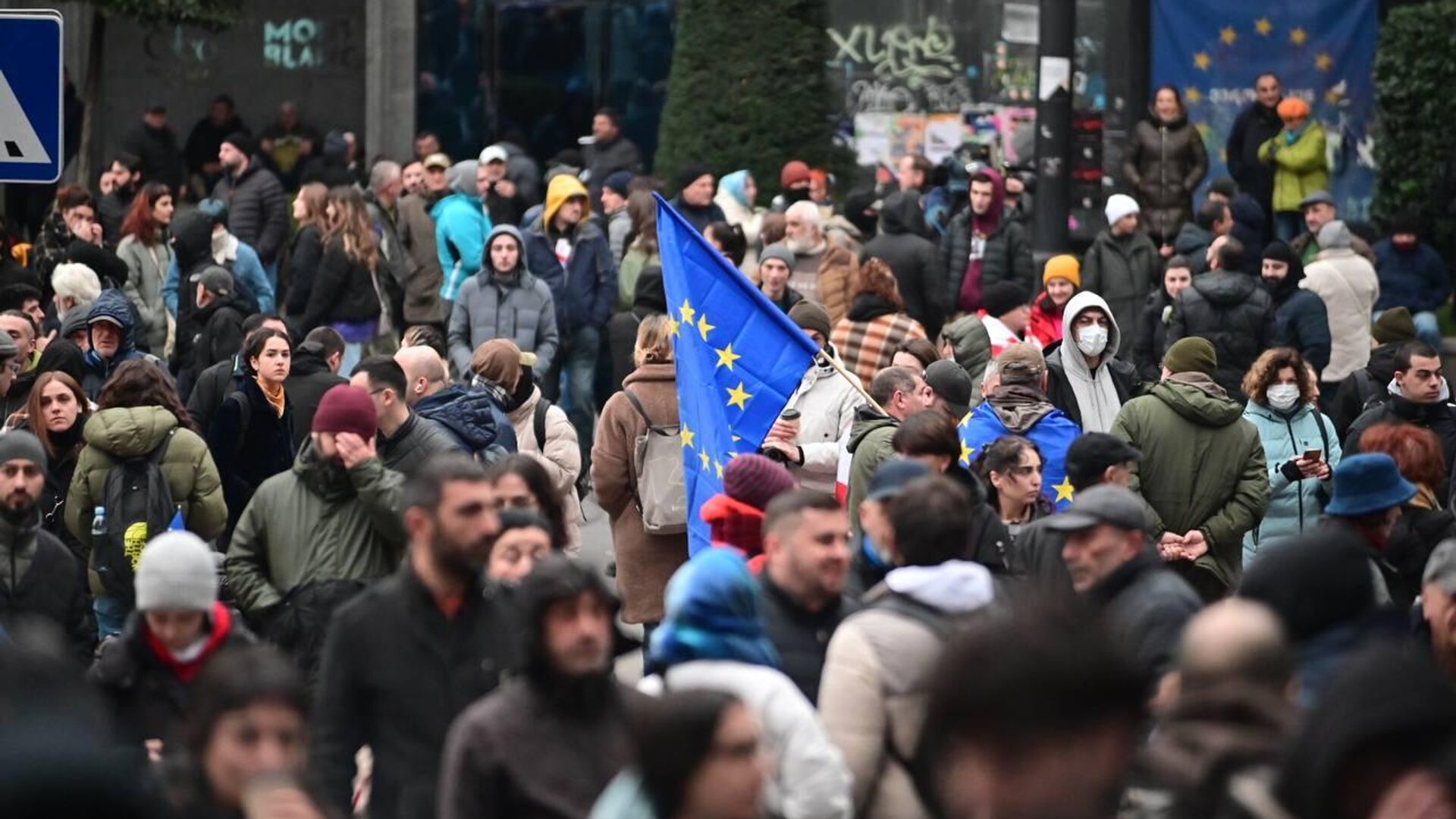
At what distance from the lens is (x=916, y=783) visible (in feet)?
19.8

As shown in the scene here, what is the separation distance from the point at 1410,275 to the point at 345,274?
7.27 meters

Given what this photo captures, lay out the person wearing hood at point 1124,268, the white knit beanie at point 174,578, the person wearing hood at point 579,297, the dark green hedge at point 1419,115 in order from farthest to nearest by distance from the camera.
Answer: the dark green hedge at point 1419,115
the person wearing hood at point 1124,268
the person wearing hood at point 579,297
the white knit beanie at point 174,578

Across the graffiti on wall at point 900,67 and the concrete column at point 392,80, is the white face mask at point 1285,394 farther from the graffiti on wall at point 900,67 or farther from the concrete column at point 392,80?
the concrete column at point 392,80

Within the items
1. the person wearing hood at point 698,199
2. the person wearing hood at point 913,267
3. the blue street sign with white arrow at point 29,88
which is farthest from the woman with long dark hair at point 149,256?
the blue street sign with white arrow at point 29,88

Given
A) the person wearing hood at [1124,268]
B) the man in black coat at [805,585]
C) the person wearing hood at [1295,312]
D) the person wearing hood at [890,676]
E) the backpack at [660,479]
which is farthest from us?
the person wearing hood at [1124,268]

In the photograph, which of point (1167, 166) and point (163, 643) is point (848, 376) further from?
point (1167, 166)

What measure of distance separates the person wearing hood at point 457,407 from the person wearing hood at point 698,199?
6.47 m

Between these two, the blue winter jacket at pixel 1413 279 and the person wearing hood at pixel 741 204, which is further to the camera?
the person wearing hood at pixel 741 204

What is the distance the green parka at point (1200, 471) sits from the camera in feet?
33.8

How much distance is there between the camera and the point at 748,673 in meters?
5.64

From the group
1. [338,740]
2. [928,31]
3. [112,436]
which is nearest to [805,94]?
[928,31]

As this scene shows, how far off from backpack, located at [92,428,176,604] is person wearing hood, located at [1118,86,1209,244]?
11188 mm

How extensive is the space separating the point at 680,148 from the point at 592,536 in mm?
6698

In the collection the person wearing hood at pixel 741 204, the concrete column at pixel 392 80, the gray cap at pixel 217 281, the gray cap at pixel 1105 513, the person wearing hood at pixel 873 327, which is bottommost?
the concrete column at pixel 392 80
